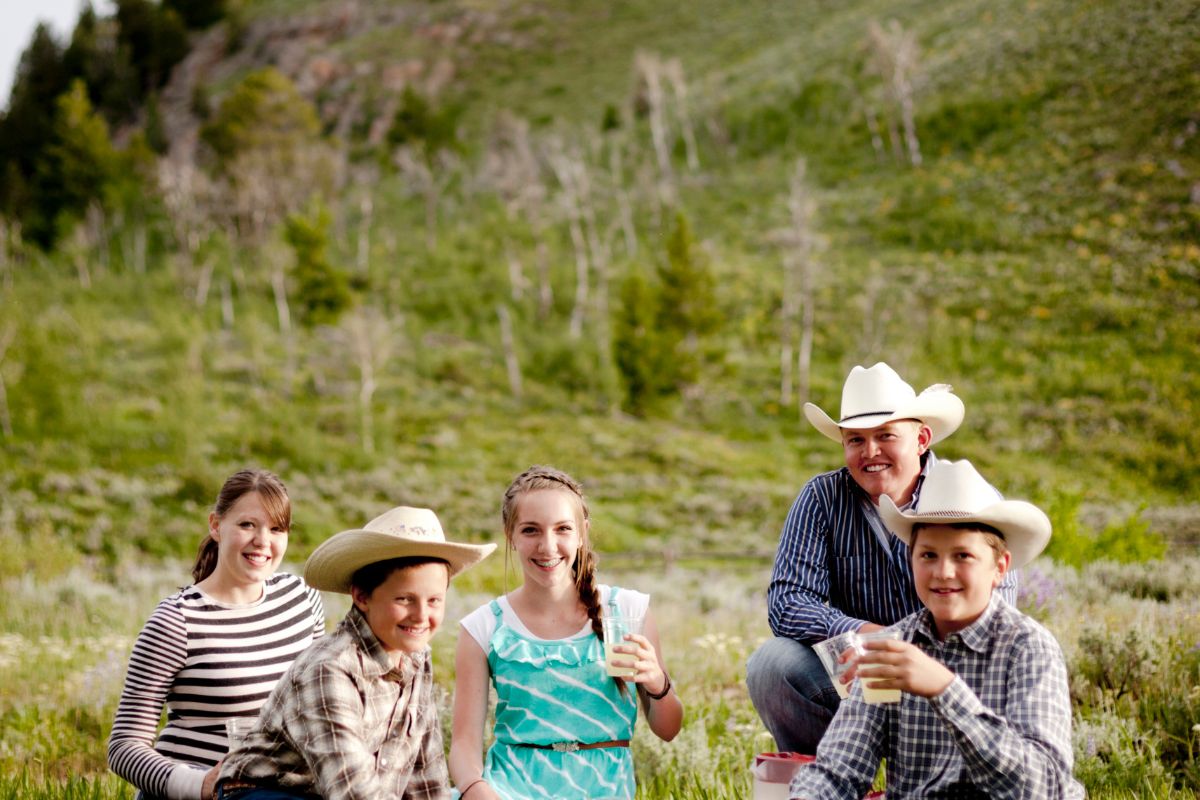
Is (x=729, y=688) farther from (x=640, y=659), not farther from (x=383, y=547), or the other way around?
(x=383, y=547)

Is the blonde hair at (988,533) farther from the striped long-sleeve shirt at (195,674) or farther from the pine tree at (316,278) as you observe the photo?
the pine tree at (316,278)

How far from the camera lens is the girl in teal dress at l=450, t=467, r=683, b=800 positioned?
391 cm

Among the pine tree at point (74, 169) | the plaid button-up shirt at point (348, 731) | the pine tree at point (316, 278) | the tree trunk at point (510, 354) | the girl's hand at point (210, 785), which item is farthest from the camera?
the pine tree at point (74, 169)

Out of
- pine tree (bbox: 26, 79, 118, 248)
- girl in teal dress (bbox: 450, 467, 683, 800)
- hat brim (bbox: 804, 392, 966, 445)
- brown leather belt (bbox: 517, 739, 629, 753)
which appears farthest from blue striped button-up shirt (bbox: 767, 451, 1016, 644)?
pine tree (bbox: 26, 79, 118, 248)

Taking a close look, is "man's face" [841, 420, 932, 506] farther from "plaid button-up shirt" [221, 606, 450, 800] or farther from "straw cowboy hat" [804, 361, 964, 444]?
"plaid button-up shirt" [221, 606, 450, 800]

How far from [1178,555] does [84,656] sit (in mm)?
13328

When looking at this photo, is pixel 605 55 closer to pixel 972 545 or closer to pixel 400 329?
pixel 400 329

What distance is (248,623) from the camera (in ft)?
13.9

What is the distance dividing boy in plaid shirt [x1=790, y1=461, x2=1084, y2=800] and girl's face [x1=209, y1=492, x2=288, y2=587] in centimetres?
225

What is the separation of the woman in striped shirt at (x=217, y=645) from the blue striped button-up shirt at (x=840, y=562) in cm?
202

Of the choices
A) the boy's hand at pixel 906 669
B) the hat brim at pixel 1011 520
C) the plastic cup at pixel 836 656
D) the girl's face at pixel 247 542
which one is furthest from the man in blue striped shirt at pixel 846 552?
the girl's face at pixel 247 542

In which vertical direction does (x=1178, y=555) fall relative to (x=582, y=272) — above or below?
below

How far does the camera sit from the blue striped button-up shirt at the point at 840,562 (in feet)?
14.3

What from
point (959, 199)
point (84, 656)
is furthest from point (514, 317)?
point (84, 656)
